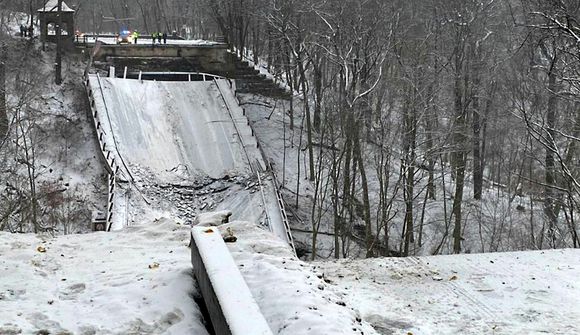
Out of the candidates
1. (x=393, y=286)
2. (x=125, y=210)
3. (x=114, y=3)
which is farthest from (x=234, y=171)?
(x=114, y=3)

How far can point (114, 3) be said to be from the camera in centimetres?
6719

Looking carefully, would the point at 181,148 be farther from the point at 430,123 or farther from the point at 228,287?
the point at 228,287

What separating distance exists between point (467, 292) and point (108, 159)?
19721 millimetres

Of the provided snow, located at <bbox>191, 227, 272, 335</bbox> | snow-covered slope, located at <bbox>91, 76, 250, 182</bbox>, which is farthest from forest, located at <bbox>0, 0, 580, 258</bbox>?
snow, located at <bbox>191, 227, 272, 335</bbox>

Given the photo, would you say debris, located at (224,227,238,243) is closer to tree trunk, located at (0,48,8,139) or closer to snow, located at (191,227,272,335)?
snow, located at (191,227,272,335)

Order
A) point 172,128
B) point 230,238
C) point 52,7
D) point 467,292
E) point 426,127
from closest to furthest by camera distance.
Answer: point 230,238 < point 467,292 < point 426,127 < point 172,128 < point 52,7

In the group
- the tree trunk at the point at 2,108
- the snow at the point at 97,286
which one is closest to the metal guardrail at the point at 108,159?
the tree trunk at the point at 2,108

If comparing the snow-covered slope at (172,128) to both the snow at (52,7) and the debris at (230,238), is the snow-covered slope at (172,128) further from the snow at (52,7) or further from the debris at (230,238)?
the debris at (230,238)

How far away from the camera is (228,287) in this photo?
244 inches

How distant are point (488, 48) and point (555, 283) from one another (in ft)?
69.8

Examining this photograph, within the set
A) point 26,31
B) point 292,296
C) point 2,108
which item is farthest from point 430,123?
point 26,31

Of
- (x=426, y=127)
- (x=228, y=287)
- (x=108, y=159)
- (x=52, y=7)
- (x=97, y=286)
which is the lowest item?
(x=108, y=159)

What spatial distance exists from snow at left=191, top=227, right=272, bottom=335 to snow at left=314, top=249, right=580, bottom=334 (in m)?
1.59

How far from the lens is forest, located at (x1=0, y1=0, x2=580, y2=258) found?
72.4 ft
